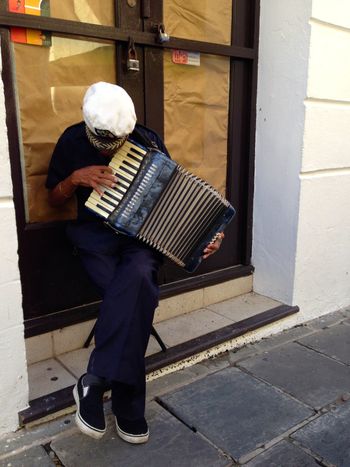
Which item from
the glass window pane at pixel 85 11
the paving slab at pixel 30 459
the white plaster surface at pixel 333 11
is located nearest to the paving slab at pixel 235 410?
the paving slab at pixel 30 459

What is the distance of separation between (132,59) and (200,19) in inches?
28.3

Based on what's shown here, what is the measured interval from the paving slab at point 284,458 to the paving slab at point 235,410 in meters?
0.06

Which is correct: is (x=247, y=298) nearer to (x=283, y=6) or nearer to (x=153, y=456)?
(x=153, y=456)

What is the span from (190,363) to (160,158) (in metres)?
1.37

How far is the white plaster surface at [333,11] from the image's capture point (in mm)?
3137

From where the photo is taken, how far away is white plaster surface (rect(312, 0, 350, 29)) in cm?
314

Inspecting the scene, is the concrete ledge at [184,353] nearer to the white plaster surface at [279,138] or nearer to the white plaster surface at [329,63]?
the white plaster surface at [279,138]

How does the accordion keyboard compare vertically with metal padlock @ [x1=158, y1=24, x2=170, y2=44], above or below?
below

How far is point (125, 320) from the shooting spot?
207cm

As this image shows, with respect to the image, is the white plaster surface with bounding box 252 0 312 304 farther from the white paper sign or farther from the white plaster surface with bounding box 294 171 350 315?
the white paper sign

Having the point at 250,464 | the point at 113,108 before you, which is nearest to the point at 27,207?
the point at 113,108

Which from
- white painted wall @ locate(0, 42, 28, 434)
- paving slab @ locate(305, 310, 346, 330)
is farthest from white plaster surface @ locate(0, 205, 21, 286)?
paving slab @ locate(305, 310, 346, 330)

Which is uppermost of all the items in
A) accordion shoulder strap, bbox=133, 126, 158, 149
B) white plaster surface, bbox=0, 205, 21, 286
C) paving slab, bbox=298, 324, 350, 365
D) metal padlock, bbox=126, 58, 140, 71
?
metal padlock, bbox=126, 58, 140, 71

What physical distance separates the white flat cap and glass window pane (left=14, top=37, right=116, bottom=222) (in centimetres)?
55
